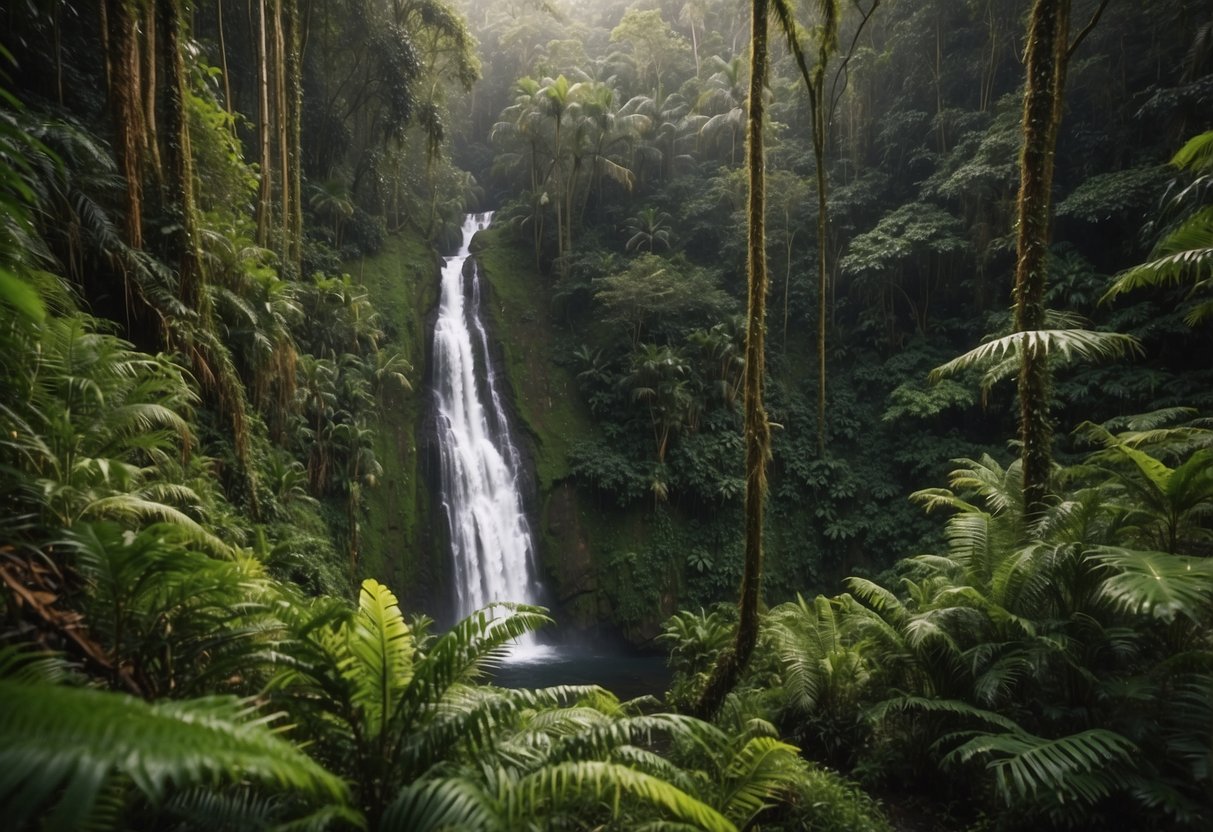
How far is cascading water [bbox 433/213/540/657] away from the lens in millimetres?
15211

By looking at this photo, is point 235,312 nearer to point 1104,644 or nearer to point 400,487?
point 400,487

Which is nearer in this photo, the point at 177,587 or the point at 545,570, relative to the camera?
the point at 177,587

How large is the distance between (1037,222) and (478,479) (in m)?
13.5

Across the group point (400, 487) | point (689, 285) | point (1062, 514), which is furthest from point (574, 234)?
point (1062, 514)

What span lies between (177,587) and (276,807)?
3.95 feet

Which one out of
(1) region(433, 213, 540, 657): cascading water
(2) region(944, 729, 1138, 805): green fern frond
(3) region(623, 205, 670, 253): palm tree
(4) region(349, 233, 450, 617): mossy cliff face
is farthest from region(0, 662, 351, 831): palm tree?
(3) region(623, 205, 670, 253): palm tree

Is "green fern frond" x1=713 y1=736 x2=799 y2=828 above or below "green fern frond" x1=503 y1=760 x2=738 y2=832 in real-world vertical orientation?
below

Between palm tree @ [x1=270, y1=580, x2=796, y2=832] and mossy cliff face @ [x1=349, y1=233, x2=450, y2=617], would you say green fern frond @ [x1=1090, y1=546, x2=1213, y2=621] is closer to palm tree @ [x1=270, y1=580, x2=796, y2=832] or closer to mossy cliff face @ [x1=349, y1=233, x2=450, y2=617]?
palm tree @ [x1=270, y1=580, x2=796, y2=832]

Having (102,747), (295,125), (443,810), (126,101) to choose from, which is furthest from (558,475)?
(102,747)

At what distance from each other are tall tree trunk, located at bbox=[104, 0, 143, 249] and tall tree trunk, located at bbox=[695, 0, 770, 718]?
22.3ft

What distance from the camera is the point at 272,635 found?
3809 millimetres

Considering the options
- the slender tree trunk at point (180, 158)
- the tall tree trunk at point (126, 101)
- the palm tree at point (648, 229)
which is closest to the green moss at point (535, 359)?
the palm tree at point (648, 229)

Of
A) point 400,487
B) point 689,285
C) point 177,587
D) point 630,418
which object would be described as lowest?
point 177,587

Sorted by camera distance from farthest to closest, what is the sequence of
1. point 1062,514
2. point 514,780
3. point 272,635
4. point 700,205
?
1. point 700,205
2. point 1062,514
3. point 272,635
4. point 514,780
